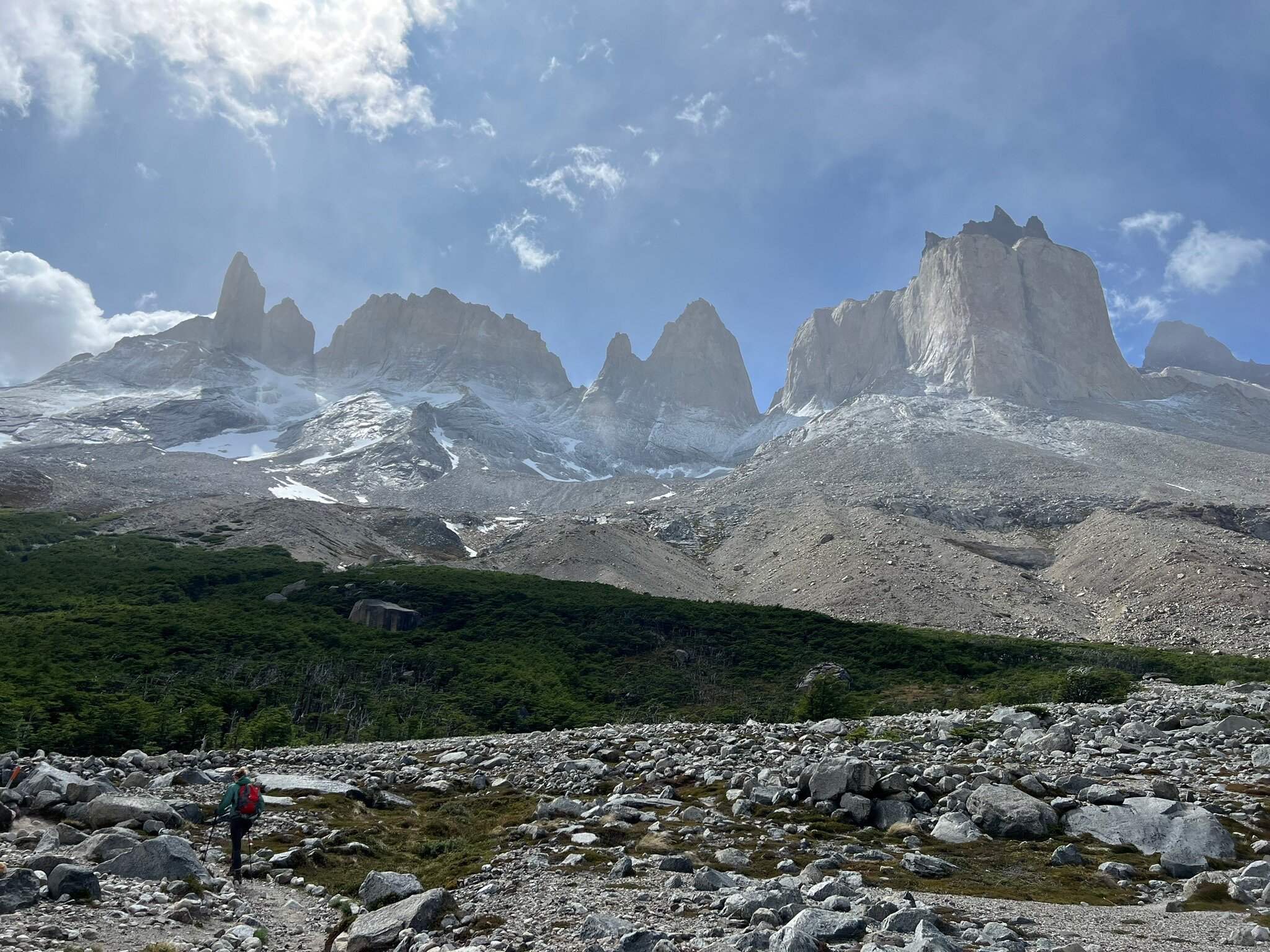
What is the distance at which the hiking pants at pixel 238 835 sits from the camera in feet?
41.1

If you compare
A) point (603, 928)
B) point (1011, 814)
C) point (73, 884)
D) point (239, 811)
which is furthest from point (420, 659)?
point (603, 928)

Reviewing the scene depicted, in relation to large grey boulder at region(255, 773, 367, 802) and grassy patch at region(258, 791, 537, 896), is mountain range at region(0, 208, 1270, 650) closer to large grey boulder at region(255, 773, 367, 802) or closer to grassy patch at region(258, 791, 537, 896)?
grassy patch at region(258, 791, 537, 896)

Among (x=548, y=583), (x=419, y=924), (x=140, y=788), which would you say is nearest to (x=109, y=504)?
(x=548, y=583)

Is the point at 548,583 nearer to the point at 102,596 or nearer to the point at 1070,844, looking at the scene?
the point at 102,596

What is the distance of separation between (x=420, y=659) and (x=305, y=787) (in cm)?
3535

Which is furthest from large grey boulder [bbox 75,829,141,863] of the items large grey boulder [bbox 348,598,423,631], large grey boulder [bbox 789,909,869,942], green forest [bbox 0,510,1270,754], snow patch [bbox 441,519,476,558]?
snow patch [bbox 441,519,476,558]

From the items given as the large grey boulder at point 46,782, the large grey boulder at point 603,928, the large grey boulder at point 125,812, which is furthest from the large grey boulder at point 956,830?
the large grey boulder at point 46,782

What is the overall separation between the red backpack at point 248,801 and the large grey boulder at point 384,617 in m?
51.8

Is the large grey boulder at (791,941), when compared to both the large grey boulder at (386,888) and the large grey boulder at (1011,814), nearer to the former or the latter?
the large grey boulder at (386,888)

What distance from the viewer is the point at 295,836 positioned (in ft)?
48.9

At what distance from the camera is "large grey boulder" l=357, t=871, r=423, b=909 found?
11.0 metres

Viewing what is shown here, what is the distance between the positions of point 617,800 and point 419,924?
7.26 m

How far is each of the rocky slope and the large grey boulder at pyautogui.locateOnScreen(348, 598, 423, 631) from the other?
42.2m

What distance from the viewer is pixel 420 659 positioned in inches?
Result: 2077
